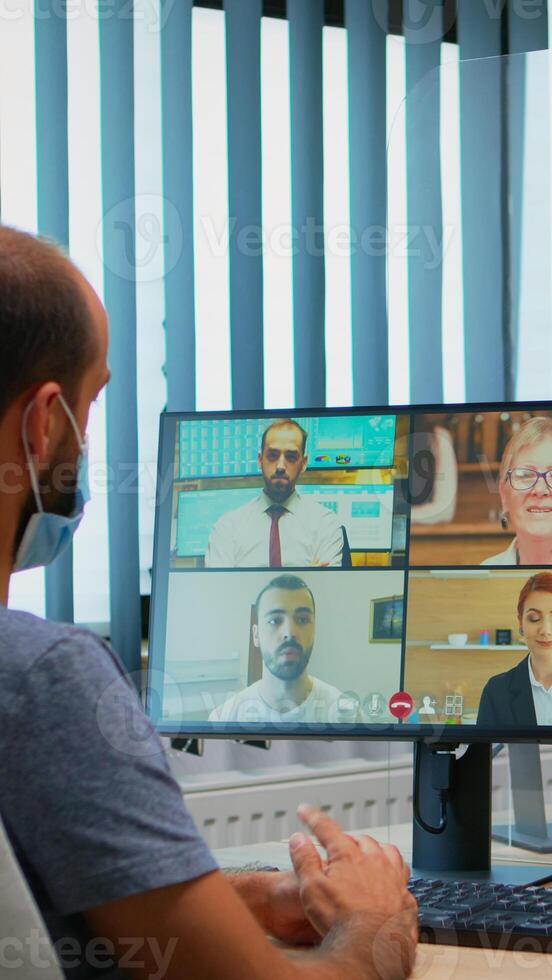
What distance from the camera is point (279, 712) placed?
1.23m

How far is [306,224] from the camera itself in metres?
2.10

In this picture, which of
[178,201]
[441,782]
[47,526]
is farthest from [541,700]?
[178,201]

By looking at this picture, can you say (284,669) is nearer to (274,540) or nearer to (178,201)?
(274,540)

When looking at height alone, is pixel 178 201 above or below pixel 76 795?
above

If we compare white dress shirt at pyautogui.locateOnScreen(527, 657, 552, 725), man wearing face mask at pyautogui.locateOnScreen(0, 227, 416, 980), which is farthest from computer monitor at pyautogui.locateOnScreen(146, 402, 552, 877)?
man wearing face mask at pyautogui.locateOnScreen(0, 227, 416, 980)

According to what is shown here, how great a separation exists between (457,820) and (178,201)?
3.98ft

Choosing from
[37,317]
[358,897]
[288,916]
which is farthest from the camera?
[288,916]

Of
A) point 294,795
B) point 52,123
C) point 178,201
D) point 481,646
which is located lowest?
point 294,795

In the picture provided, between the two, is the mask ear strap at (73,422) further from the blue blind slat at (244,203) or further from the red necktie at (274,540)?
the blue blind slat at (244,203)

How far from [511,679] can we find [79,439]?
603 millimetres

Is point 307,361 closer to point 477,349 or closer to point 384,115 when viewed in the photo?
point 477,349

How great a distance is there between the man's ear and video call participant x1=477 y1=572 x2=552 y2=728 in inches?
24.9

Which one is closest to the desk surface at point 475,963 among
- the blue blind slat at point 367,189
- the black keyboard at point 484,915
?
the black keyboard at point 484,915

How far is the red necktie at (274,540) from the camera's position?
4.19ft
